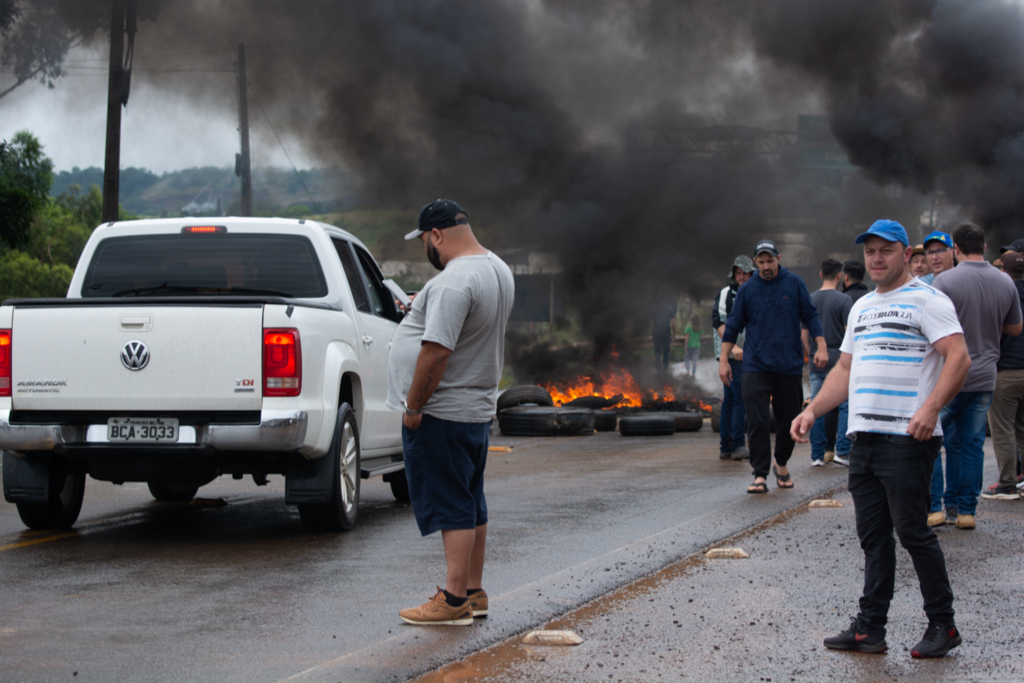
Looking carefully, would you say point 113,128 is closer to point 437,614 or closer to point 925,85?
point 437,614

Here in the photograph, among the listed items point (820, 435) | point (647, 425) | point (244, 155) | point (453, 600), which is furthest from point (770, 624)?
point (244, 155)

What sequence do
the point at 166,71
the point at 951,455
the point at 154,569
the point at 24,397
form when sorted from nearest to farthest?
the point at 154,569
the point at 24,397
the point at 951,455
the point at 166,71

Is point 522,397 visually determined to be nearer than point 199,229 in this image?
No

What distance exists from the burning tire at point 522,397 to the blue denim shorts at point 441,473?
11.1m

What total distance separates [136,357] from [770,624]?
3672 millimetres

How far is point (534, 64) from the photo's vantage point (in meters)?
25.6

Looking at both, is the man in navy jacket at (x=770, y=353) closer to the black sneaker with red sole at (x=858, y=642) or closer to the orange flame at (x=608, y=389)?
the black sneaker with red sole at (x=858, y=642)

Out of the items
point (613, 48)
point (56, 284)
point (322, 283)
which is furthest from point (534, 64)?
point (56, 284)

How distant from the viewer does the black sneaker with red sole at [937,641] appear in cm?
389

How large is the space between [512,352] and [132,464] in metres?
16.4

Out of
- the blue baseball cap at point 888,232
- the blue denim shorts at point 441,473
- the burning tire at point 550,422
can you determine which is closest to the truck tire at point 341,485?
the blue denim shorts at point 441,473

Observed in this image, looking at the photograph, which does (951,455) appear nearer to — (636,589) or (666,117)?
(636,589)

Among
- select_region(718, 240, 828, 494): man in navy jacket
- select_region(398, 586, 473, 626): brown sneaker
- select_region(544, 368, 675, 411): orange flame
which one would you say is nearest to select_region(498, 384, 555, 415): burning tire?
select_region(544, 368, 675, 411): orange flame

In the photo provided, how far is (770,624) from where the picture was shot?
4.40m
